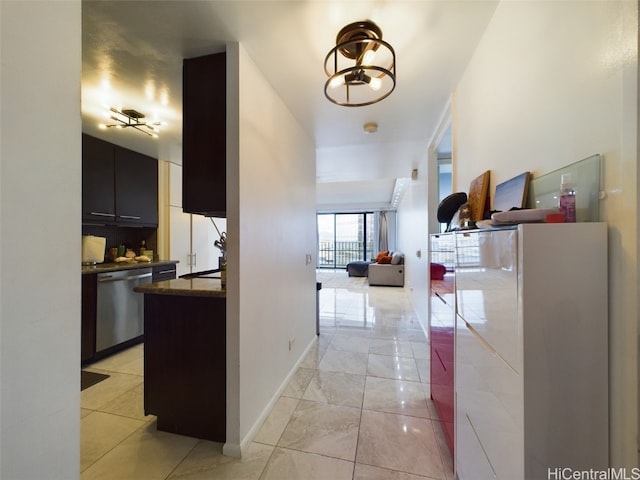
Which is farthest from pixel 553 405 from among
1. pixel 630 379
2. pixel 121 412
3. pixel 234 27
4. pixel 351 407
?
pixel 121 412

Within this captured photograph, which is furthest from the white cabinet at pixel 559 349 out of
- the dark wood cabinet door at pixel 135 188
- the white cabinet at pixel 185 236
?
the white cabinet at pixel 185 236

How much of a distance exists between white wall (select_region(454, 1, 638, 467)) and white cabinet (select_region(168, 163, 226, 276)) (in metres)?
3.93

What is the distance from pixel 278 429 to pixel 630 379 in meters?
1.74

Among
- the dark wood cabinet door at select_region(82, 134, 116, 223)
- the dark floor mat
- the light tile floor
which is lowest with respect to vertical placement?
the dark floor mat

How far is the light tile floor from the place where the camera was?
1396mm

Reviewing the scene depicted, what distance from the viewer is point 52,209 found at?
0.59 meters

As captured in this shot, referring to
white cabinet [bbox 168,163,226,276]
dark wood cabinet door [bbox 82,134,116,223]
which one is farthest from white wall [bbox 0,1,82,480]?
white cabinet [bbox 168,163,226,276]

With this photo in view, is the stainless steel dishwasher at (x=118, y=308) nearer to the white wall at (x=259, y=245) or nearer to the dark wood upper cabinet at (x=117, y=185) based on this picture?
the dark wood upper cabinet at (x=117, y=185)

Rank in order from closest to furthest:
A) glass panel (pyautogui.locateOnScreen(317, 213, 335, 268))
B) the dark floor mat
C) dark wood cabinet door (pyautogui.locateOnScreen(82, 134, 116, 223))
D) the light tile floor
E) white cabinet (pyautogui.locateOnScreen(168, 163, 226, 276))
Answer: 1. the light tile floor
2. the dark floor mat
3. dark wood cabinet door (pyautogui.locateOnScreen(82, 134, 116, 223))
4. white cabinet (pyautogui.locateOnScreen(168, 163, 226, 276))
5. glass panel (pyautogui.locateOnScreen(317, 213, 335, 268))

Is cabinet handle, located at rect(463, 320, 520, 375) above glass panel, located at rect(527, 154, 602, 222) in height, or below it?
below

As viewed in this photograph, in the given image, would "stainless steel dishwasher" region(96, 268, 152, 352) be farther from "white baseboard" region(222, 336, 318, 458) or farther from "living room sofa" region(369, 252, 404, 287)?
"living room sofa" region(369, 252, 404, 287)

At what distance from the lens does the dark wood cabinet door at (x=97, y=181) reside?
9.25 feet

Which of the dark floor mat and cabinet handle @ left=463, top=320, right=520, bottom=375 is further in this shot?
the dark floor mat

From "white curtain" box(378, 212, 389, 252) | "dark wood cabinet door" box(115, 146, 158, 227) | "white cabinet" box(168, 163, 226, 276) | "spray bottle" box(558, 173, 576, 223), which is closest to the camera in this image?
"spray bottle" box(558, 173, 576, 223)
